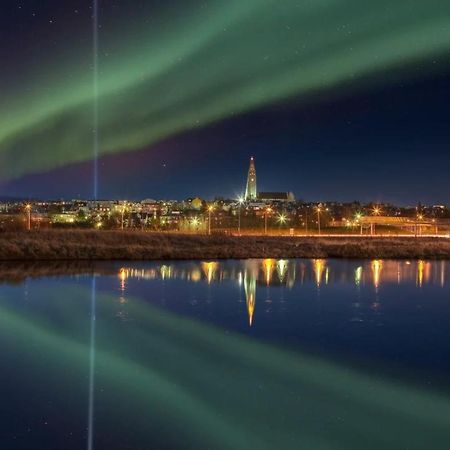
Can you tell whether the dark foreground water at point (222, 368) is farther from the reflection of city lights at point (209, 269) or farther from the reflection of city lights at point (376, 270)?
the reflection of city lights at point (209, 269)

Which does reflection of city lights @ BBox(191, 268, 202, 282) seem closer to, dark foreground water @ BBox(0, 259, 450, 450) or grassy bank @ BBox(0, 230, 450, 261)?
dark foreground water @ BBox(0, 259, 450, 450)

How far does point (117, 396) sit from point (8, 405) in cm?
132

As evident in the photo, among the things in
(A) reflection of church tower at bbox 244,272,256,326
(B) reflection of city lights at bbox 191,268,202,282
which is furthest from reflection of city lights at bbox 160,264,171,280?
(A) reflection of church tower at bbox 244,272,256,326

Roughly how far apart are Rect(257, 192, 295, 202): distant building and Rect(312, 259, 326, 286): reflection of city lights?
12952cm

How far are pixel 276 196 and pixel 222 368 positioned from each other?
15552 cm

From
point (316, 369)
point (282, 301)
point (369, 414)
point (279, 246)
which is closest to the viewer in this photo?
point (369, 414)

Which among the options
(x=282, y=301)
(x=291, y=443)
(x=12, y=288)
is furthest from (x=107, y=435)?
(x=12, y=288)

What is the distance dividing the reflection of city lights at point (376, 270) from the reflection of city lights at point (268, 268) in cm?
351

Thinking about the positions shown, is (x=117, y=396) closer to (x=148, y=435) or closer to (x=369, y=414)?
(x=148, y=435)

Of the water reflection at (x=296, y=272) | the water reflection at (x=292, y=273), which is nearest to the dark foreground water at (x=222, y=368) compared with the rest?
the water reflection at (x=292, y=273)

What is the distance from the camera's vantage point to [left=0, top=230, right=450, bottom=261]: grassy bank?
28.1m

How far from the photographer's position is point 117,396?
304 inches

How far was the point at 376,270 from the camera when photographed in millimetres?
24594

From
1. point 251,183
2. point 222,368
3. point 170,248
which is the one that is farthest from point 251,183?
point 222,368
